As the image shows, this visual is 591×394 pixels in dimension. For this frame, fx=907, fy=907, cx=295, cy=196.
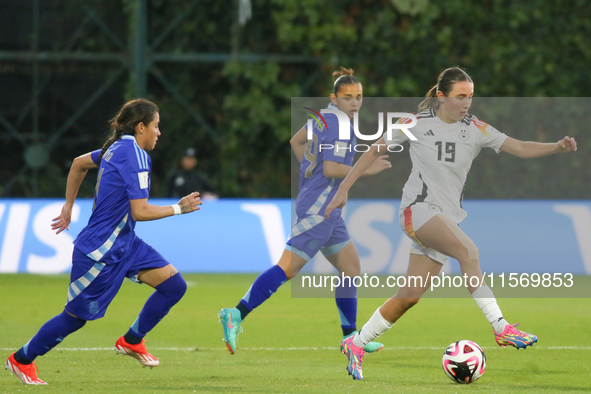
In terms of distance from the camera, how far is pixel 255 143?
1905 centimetres

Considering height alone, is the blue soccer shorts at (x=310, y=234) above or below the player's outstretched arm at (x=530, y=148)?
below

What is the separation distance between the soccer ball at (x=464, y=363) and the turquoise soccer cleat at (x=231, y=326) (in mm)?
1511

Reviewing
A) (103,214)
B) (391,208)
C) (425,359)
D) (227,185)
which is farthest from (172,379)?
(227,185)

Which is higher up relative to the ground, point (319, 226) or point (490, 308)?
point (319, 226)

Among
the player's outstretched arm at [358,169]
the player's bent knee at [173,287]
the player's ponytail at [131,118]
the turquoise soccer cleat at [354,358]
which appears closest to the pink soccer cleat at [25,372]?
the player's bent knee at [173,287]

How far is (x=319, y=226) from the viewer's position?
6.82 metres

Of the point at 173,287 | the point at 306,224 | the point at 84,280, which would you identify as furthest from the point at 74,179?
the point at 306,224

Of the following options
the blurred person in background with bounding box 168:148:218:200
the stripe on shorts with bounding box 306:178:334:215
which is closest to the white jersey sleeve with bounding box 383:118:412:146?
the stripe on shorts with bounding box 306:178:334:215

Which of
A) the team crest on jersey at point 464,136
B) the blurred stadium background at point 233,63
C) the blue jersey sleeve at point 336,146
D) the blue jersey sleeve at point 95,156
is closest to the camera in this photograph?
the team crest on jersey at point 464,136

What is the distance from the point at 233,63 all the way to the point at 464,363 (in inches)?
536

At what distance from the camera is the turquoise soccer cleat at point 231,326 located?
6.45 meters

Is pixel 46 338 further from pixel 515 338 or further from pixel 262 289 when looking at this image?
pixel 515 338

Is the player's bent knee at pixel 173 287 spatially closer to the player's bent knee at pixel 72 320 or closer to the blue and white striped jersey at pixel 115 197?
the blue and white striped jersey at pixel 115 197

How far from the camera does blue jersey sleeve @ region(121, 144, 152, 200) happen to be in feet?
18.8
